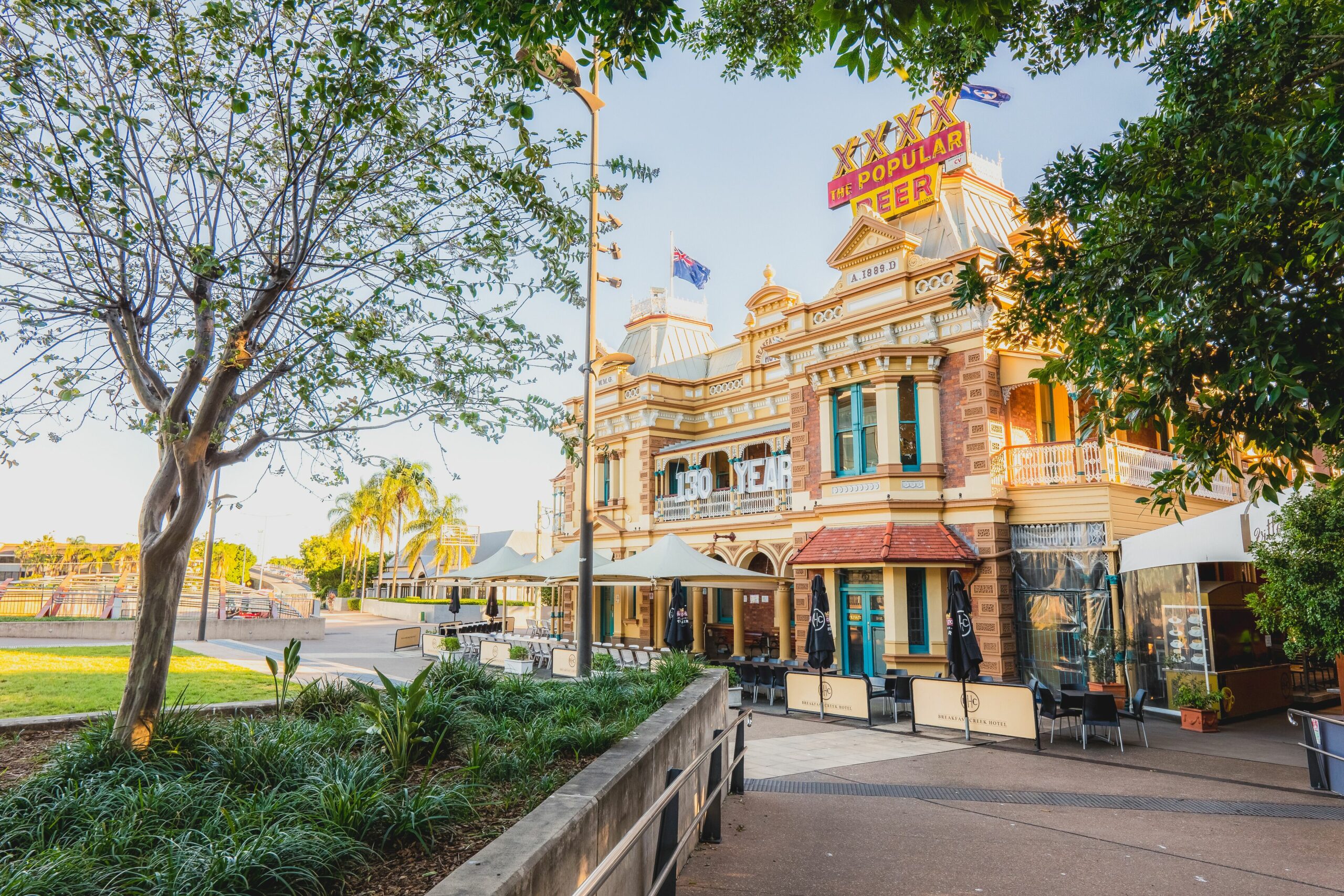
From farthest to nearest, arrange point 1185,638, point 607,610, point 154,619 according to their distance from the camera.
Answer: point 607,610, point 1185,638, point 154,619

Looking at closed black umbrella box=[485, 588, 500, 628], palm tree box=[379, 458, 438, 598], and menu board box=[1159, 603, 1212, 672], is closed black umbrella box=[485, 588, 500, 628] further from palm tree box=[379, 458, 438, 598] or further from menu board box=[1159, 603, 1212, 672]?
menu board box=[1159, 603, 1212, 672]

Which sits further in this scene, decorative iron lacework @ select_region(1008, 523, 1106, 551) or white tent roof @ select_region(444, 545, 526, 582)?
white tent roof @ select_region(444, 545, 526, 582)

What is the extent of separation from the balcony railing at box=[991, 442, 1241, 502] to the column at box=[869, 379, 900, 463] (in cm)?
205

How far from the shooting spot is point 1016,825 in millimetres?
7715

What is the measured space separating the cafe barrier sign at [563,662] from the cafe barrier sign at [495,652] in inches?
56.8

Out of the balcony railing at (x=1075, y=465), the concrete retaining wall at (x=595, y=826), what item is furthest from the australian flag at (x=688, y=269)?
the concrete retaining wall at (x=595, y=826)

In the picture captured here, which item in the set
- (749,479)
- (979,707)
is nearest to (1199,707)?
(979,707)

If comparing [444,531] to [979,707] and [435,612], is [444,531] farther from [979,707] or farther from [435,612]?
[979,707]

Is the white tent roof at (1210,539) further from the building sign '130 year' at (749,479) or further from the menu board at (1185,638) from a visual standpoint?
the building sign '130 year' at (749,479)

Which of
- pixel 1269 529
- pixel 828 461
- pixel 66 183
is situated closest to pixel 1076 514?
pixel 1269 529

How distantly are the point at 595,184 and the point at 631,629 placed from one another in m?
20.2

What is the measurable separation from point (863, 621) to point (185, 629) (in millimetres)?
25343

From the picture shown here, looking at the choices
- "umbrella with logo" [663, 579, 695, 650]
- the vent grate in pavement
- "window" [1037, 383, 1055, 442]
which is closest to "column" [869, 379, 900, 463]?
"window" [1037, 383, 1055, 442]

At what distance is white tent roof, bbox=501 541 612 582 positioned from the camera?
65.5 feet
